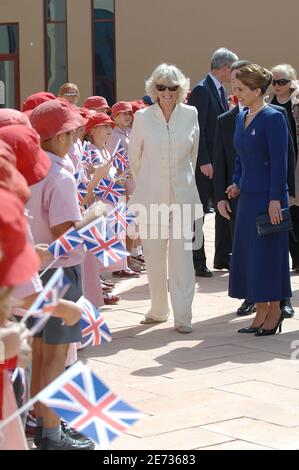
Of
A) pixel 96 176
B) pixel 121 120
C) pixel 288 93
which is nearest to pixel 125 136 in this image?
pixel 121 120

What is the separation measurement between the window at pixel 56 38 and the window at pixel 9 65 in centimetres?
80

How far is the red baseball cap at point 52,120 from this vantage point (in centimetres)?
553

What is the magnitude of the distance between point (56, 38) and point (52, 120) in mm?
18629

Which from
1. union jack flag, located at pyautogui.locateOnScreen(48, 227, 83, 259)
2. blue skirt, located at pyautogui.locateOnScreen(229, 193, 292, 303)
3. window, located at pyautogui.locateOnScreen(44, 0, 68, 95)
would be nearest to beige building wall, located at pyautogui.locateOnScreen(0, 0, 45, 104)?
window, located at pyautogui.locateOnScreen(44, 0, 68, 95)

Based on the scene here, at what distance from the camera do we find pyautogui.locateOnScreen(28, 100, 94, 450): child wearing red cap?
17.3 ft

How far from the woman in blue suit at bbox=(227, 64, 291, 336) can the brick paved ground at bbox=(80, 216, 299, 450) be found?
297mm

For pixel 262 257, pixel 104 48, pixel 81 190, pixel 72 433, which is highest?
pixel 104 48

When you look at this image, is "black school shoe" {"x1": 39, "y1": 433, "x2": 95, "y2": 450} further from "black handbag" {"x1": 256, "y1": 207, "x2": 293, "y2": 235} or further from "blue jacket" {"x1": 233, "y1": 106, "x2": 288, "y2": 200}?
"blue jacket" {"x1": 233, "y1": 106, "x2": 288, "y2": 200}

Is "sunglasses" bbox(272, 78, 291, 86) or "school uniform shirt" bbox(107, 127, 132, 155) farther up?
"sunglasses" bbox(272, 78, 291, 86)

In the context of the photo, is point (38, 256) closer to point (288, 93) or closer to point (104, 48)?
point (288, 93)

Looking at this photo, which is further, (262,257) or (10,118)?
(262,257)

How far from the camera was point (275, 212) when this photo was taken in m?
7.92

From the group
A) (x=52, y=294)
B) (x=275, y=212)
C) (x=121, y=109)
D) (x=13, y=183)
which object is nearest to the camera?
(x=13, y=183)

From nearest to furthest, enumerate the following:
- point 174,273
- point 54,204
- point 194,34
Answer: point 54,204 → point 174,273 → point 194,34
